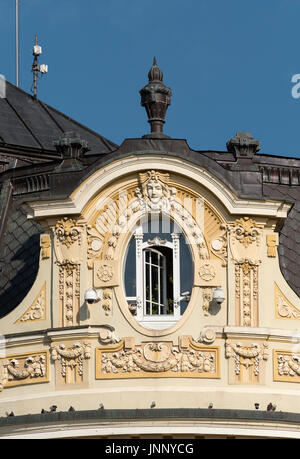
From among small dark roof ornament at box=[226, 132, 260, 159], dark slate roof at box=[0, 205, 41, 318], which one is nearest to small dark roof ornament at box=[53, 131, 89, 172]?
dark slate roof at box=[0, 205, 41, 318]

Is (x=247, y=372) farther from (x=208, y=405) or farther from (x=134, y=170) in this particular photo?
(x=134, y=170)

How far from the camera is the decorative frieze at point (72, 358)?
40.4 m

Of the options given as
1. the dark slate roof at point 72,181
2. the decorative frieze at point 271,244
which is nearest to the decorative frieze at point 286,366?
the dark slate roof at point 72,181

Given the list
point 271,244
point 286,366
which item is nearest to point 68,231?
point 271,244

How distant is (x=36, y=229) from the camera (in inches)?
1710

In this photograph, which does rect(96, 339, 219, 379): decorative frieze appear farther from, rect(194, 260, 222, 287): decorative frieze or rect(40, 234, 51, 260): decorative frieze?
rect(40, 234, 51, 260): decorative frieze

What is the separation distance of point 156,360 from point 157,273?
211cm

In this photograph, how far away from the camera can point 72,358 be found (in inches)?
1597

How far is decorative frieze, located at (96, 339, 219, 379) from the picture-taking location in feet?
132

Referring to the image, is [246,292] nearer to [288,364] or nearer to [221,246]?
[221,246]

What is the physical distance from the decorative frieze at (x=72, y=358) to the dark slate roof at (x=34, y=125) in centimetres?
880

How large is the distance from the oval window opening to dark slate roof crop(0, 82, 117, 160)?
7.59m

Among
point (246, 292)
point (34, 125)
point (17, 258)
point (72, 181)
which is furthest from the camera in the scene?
point (34, 125)

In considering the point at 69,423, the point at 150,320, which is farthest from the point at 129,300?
the point at 69,423
